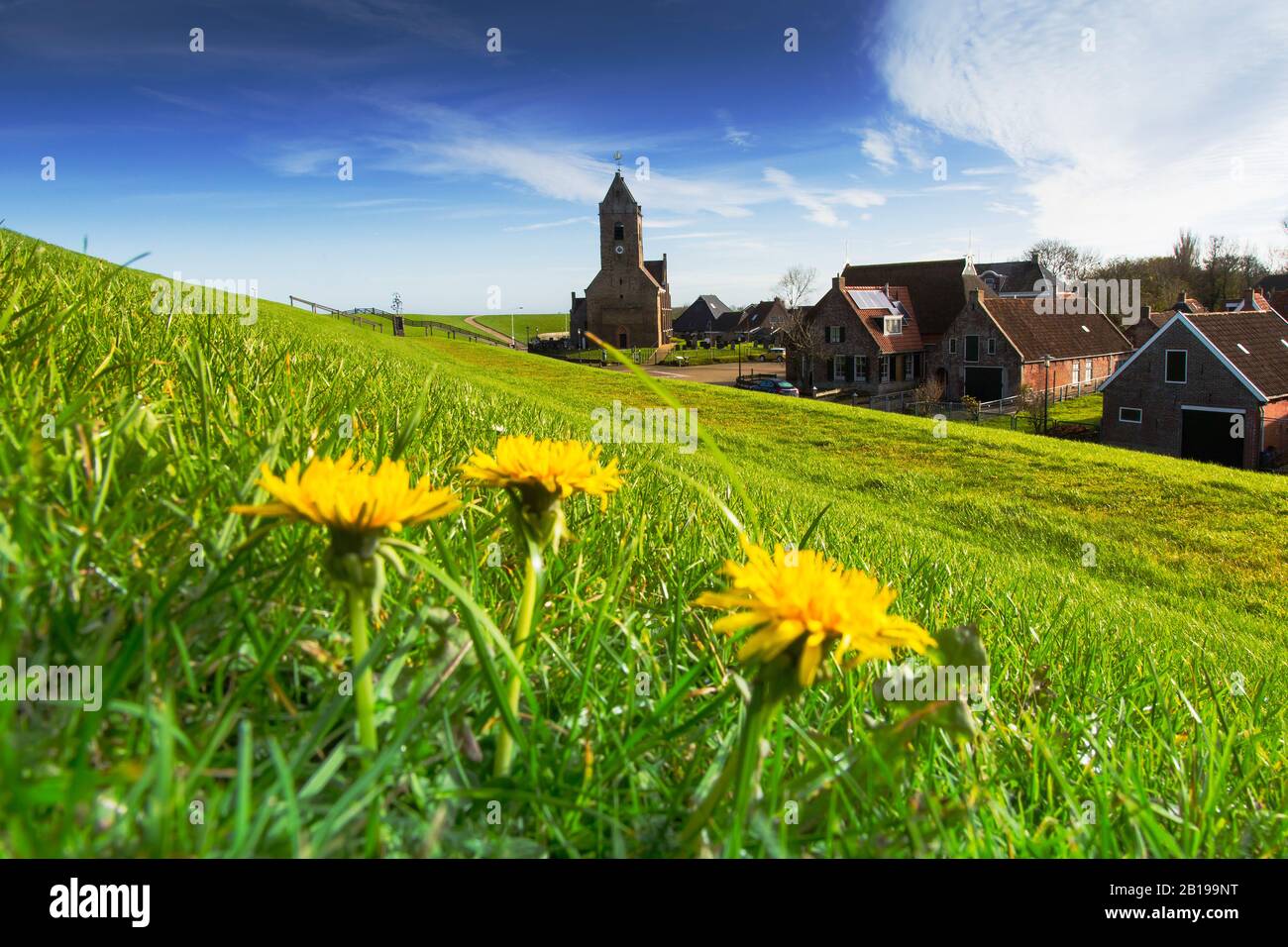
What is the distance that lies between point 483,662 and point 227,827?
29cm

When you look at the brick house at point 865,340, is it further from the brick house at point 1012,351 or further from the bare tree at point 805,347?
the brick house at point 1012,351

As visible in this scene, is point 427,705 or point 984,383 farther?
point 984,383

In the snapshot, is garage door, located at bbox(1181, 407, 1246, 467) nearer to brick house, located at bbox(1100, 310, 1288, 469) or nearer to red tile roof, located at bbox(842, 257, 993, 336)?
brick house, located at bbox(1100, 310, 1288, 469)

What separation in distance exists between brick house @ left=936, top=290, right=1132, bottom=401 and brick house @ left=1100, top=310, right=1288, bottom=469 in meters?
9.04

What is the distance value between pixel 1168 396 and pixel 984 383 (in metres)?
12.3

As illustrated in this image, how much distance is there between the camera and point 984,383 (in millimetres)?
47219

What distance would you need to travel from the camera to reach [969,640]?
132 cm

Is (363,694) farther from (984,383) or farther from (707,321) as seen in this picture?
(707,321)

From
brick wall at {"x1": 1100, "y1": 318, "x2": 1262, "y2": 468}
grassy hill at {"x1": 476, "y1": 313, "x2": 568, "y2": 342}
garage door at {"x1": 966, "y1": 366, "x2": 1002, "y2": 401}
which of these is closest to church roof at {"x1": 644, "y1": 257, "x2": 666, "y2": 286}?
grassy hill at {"x1": 476, "y1": 313, "x2": 568, "y2": 342}

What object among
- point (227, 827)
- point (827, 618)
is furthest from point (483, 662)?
point (827, 618)

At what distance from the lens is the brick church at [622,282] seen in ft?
261

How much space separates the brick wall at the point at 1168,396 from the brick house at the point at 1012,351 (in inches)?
340

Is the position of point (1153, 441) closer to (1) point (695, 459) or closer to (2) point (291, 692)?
(1) point (695, 459)

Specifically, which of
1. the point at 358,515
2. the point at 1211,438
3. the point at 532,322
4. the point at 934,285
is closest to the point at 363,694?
the point at 358,515
